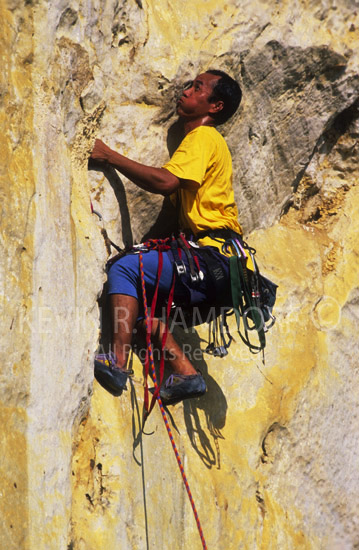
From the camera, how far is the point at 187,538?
16.2 feet

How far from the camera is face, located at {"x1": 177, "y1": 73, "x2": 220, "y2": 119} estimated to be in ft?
17.7

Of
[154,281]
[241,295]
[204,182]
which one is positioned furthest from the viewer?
[204,182]

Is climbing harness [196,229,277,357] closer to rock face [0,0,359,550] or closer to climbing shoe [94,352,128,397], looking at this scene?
rock face [0,0,359,550]

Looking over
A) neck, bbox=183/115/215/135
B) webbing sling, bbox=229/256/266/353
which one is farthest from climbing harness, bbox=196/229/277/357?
neck, bbox=183/115/215/135

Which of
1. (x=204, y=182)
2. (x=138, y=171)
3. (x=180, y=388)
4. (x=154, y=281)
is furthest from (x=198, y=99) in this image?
(x=180, y=388)

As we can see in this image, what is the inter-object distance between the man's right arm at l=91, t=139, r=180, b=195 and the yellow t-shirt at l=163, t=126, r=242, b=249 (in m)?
0.11

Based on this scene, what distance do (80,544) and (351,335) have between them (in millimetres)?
3072

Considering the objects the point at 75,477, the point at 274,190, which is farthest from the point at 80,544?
the point at 274,190

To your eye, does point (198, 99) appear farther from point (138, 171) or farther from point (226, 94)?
point (138, 171)

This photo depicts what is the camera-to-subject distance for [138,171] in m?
4.90

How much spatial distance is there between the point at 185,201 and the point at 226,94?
83 cm

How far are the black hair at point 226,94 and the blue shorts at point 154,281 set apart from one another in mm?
1131

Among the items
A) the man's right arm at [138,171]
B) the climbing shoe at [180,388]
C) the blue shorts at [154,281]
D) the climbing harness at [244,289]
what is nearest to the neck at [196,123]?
the man's right arm at [138,171]

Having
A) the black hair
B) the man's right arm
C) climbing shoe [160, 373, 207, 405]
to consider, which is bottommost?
climbing shoe [160, 373, 207, 405]
